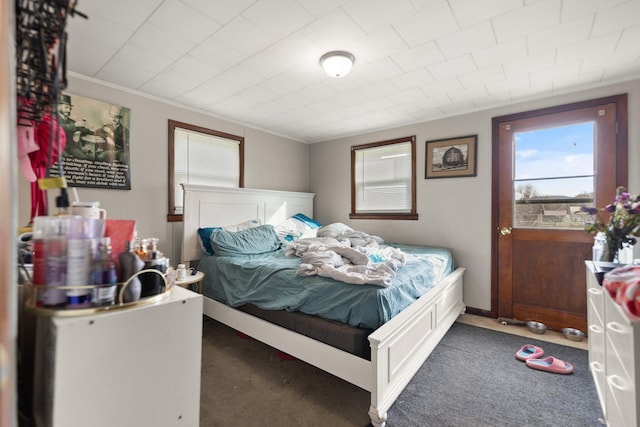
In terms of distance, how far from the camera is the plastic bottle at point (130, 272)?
70cm

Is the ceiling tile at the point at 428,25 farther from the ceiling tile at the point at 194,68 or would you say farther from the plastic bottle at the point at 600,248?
the plastic bottle at the point at 600,248

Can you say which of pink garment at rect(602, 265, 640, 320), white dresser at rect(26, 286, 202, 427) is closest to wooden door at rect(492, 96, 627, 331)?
pink garment at rect(602, 265, 640, 320)

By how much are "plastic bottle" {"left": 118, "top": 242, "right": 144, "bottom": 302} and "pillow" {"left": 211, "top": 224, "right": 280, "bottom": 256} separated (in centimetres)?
216

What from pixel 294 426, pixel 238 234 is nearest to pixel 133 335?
pixel 294 426

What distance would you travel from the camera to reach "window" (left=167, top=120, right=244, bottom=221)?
3.14m

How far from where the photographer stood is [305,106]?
3.20 m

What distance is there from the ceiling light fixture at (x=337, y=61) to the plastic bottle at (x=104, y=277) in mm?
1942

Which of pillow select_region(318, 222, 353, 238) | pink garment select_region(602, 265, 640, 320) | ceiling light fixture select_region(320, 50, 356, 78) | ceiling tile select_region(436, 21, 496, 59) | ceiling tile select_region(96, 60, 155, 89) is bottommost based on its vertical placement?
pink garment select_region(602, 265, 640, 320)

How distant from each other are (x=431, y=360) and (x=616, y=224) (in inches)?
59.5

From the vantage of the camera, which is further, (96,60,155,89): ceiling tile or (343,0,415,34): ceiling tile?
(96,60,155,89): ceiling tile

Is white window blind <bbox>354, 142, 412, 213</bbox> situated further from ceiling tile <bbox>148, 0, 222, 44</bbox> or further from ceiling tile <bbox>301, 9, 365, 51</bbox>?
ceiling tile <bbox>148, 0, 222, 44</bbox>

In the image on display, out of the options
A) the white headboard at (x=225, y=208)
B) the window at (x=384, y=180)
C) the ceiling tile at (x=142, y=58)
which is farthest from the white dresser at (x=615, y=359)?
the white headboard at (x=225, y=208)

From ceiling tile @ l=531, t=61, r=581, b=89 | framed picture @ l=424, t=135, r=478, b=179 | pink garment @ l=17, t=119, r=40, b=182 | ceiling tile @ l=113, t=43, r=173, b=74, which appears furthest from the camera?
framed picture @ l=424, t=135, r=478, b=179

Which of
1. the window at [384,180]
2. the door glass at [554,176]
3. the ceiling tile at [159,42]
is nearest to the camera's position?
the ceiling tile at [159,42]
